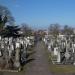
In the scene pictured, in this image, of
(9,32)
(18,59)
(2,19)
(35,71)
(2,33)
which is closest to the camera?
(35,71)

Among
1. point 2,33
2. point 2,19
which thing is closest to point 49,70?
point 2,33

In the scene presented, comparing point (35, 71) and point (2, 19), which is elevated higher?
point (2, 19)

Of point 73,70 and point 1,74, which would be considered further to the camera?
point 73,70

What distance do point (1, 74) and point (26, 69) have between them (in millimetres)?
2920

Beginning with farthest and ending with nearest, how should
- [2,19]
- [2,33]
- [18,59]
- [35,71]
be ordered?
[2,19] < [2,33] < [18,59] < [35,71]

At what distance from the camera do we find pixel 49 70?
20.3 metres

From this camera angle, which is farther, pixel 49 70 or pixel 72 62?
pixel 72 62

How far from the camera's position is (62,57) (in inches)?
941

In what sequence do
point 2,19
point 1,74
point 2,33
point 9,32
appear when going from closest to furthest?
point 1,74
point 2,33
point 9,32
point 2,19

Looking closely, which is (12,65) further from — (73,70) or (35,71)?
(73,70)

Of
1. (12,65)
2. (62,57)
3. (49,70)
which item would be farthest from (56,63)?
(12,65)

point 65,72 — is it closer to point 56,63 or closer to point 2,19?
point 56,63

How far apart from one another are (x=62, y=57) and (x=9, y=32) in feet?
114

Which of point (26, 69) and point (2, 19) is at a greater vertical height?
point (2, 19)
